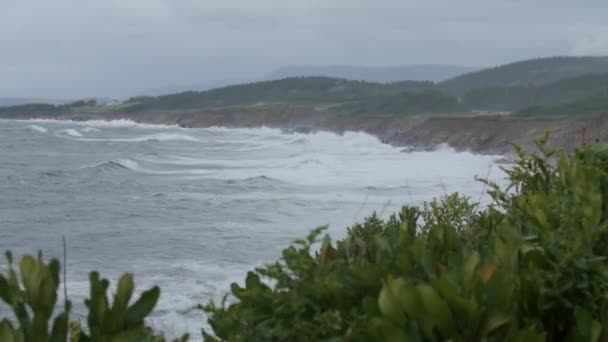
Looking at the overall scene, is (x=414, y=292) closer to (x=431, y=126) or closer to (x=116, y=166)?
(x=116, y=166)

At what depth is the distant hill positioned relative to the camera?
450ft

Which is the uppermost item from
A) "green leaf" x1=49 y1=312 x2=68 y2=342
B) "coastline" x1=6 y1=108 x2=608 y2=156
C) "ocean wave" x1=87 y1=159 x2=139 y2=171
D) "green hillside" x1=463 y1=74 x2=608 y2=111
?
"green hillside" x1=463 y1=74 x2=608 y2=111

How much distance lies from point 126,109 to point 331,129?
65458mm

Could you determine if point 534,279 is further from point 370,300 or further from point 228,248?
point 228,248

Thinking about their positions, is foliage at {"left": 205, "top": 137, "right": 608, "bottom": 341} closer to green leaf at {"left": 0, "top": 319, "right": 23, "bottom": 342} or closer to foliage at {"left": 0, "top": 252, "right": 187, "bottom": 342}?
foliage at {"left": 0, "top": 252, "right": 187, "bottom": 342}

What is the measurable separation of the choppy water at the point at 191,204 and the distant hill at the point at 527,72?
8674 cm

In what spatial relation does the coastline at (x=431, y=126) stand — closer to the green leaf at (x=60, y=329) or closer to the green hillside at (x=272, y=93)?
the green hillside at (x=272, y=93)

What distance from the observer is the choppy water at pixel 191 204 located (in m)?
15.8

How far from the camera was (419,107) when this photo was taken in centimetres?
8994

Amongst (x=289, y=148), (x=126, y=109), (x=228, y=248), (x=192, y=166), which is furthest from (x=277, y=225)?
(x=126, y=109)

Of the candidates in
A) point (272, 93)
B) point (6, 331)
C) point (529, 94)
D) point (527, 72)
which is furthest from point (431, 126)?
point (527, 72)

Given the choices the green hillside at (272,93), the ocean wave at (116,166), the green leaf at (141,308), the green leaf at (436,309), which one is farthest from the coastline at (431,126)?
the green leaf at (141,308)

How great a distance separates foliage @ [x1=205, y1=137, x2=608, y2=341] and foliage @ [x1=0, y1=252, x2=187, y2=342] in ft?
1.53

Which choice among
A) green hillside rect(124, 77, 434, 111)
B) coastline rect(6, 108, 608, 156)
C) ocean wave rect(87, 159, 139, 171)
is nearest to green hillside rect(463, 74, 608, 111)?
coastline rect(6, 108, 608, 156)
